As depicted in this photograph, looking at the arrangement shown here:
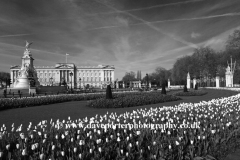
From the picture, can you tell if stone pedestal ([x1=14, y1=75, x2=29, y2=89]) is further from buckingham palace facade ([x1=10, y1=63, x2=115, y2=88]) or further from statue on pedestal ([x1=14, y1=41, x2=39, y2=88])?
buckingham palace facade ([x1=10, y1=63, x2=115, y2=88])

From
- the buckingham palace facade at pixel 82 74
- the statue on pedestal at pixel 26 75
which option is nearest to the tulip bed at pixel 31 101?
the statue on pedestal at pixel 26 75

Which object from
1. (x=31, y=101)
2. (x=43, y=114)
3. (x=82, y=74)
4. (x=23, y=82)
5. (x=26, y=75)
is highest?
(x=82, y=74)

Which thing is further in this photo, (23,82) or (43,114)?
(23,82)

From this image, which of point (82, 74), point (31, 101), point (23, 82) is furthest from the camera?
point (82, 74)

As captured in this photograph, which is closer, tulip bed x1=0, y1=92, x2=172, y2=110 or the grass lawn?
the grass lawn

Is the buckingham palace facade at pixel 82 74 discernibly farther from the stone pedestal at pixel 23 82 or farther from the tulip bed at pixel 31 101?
the tulip bed at pixel 31 101

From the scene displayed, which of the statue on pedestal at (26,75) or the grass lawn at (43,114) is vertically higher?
the statue on pedestal at (26,75)

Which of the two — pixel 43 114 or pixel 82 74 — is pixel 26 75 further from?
pixel 82 74

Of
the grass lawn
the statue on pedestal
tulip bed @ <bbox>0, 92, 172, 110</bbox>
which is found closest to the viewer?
the grass lawn

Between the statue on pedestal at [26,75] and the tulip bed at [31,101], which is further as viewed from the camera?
the statue on pedestal at [26,75]

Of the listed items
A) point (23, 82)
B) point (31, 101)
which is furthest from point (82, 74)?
point (31, 101)

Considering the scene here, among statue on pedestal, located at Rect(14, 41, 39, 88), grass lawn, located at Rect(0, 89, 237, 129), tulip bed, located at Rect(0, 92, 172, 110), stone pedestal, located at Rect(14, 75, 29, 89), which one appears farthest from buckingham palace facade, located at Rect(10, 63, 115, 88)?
grass lawn, located at Rect(0, 89, 237, 129)

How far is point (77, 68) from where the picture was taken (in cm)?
12088

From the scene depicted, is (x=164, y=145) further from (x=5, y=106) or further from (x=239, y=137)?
(x=5, y=106)
